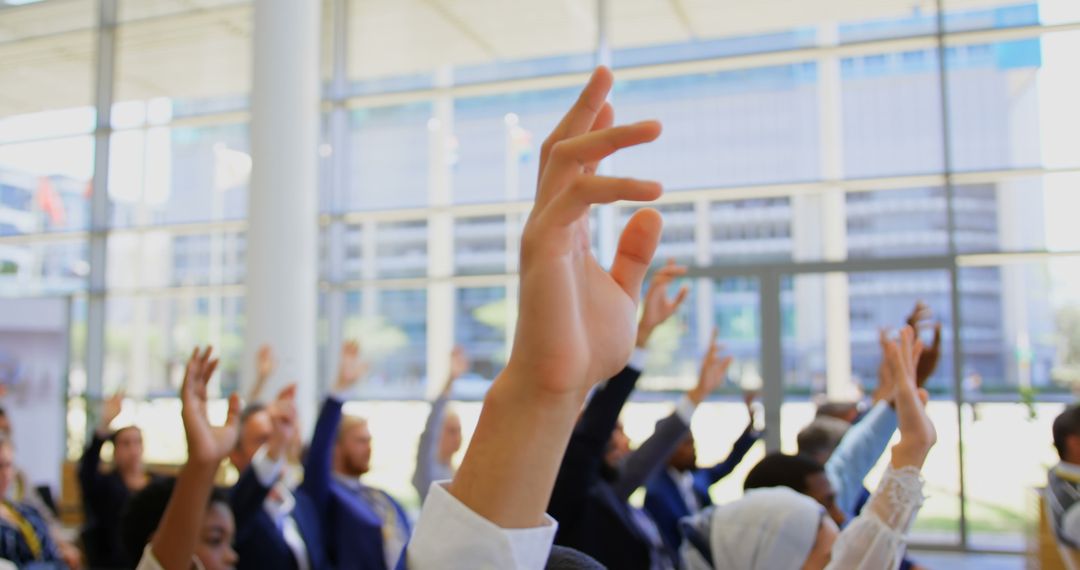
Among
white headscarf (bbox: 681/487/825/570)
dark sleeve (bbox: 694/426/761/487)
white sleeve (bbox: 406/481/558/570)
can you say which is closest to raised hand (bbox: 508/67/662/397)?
white sleeve (bbox: 406/481/558/570)

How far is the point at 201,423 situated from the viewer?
1.86m

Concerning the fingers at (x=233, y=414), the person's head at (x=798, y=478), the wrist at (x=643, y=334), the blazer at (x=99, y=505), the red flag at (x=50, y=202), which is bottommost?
the blazer at (x=99, y=505)

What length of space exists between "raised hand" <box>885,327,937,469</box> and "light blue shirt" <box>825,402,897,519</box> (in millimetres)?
1069

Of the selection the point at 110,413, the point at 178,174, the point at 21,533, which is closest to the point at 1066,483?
the point at 21,533

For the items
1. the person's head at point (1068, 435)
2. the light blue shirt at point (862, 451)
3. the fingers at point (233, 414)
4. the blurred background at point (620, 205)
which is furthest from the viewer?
the blurred background at point (620, 205)

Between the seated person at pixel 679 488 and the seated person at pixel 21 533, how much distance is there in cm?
215

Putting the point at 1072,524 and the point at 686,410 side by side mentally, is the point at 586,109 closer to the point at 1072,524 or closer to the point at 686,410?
the point at 686,410

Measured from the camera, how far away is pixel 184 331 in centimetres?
950

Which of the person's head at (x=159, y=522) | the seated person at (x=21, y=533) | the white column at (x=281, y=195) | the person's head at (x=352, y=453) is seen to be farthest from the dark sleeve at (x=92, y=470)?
the white column at (x=281, y=195)

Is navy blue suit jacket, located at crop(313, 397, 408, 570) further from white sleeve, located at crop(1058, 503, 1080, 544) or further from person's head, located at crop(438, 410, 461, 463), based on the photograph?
white sleeve, located at crop(1058, 503, 1080, 544)

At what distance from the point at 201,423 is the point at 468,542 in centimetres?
133

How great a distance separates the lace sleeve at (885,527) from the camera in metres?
1.53

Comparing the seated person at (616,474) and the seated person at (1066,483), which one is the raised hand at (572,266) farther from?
the seated person at (1066,483)

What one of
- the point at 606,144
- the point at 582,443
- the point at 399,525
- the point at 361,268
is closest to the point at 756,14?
the point at 361,268
